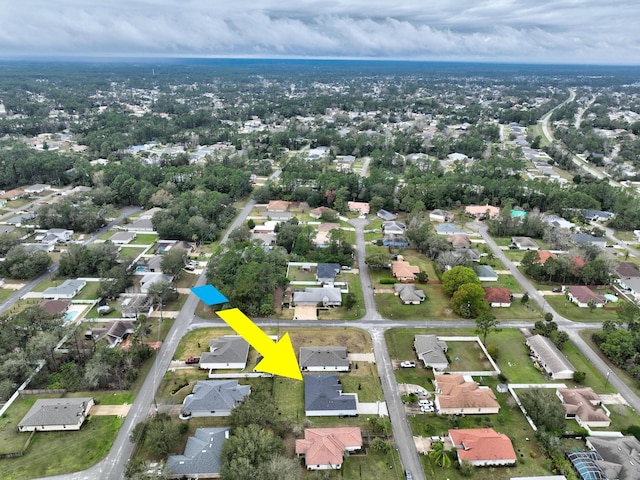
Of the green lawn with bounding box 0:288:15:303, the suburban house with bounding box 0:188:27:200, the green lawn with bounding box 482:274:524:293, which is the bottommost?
the suburban house with bounding box 0:188:27:200

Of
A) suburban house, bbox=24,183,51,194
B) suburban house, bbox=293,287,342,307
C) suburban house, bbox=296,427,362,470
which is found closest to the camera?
suburban house, bbox=296,427,362,470

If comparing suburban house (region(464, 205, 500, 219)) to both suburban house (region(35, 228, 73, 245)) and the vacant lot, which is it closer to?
the vacant lot

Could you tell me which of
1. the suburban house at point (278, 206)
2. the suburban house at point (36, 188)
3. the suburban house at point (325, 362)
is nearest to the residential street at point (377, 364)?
the suburban house at point (325, 362)

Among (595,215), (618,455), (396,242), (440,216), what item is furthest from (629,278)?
(618,455)

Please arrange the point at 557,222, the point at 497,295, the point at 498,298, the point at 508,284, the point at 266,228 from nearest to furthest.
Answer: the point at 498,298 < the point at 497,295 < the point at 508,284 < the point at 266,228 < the point at 557,222

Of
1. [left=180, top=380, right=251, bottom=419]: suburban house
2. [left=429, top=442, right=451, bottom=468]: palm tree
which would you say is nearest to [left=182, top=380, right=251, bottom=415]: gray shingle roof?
[left=180, top=380, right=251, bottom=419]: suburban house

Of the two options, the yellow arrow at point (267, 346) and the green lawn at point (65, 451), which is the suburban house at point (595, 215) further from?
the green lawn at point (65, 451)

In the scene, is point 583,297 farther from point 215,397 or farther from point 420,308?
point 215,397
